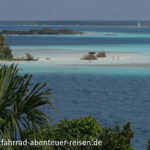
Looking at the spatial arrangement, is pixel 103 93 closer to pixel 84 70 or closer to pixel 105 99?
pixel 105 99

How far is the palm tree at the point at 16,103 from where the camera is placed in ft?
12.0

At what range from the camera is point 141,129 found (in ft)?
34.0

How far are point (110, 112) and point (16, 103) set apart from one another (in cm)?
899

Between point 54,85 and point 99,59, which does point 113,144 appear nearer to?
point 54,85

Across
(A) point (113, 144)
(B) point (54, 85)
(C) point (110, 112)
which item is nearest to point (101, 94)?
(B) point (54, 85)

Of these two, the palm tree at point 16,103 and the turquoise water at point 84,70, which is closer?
the palm tree at point 16,103

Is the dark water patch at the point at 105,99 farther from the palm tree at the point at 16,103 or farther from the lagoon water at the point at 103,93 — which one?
the palm tree at the point at 16,103

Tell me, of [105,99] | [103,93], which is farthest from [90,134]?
[103,93]

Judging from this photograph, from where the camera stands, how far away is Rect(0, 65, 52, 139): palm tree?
3.67 meters

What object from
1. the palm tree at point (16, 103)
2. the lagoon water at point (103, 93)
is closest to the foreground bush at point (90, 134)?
the palm tree at point (16, 103)

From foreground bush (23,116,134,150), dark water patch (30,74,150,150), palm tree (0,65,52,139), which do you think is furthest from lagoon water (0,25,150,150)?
palm tree (0,65,52,139)

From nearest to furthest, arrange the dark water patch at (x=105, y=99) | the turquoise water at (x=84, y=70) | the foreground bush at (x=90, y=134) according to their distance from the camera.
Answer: the foreground bush at (x=90, y=134), the dark water patch at (x=105, y=99), the turquoise water at (x=84, y=70)

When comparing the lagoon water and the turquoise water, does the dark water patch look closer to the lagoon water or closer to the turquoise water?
the lagoon water

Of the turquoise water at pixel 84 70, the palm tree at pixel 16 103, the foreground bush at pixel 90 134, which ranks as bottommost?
the foreground bush at pixel 90 134
